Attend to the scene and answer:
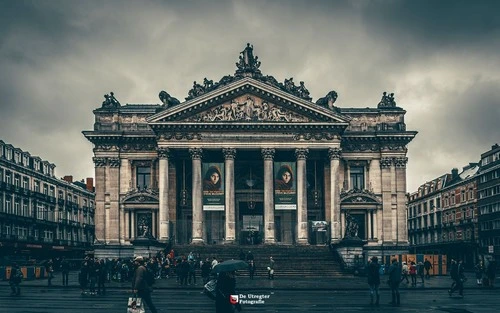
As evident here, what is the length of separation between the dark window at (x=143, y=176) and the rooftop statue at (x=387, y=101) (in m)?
24.7

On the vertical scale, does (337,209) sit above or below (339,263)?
above

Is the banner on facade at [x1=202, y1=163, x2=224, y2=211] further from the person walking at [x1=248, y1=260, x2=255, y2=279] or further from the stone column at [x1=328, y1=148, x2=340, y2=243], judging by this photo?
the person walking at [x1=248, y1=260, x2=255, y2=279]

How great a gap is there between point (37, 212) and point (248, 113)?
43083 mm

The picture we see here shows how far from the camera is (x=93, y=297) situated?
133ft

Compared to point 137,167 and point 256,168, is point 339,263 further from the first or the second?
point 137,167

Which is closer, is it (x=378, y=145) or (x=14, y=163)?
(x=378, y=145)

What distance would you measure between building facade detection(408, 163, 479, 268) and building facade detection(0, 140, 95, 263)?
50.8 metres

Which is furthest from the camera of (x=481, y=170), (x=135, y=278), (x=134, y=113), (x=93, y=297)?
(x=481, y=170)

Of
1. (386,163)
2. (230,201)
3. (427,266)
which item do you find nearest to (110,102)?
(230,201)

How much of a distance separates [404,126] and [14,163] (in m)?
47.9

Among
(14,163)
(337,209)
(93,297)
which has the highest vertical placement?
(14,163)

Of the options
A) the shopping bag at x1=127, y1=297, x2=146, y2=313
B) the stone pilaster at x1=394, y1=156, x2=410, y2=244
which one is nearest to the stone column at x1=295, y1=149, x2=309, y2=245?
the stone pilaster at x1=394, y1=156, x2=410, y2=244

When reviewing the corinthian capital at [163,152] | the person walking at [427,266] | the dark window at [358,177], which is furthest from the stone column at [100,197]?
the person walking at [427,266]

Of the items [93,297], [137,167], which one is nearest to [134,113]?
[137,167]
